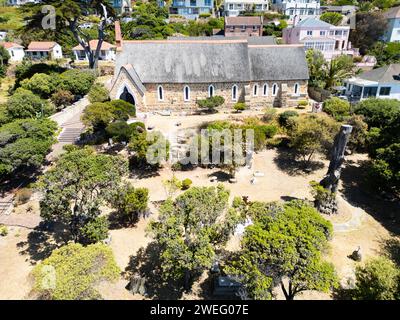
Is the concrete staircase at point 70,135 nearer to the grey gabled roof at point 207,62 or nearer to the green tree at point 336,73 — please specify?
the grey gabled roof at point 207,62

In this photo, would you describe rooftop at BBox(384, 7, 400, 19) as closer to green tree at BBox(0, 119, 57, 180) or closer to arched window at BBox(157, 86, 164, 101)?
arched window at BBox(157, 86, 164, 101)

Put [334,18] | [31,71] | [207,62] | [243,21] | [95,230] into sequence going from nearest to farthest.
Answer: [95,230], [207,62], [31,71], [334,18], [243,21]

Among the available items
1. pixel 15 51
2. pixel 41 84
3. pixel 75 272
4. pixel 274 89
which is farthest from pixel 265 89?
pixel 15 51

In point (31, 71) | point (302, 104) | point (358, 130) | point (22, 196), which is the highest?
point (31, 71)

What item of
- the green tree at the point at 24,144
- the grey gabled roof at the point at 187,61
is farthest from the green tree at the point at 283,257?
the grey gabled roof at the point at 187,61

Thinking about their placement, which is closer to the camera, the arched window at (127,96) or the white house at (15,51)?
the arched window at (127,96)

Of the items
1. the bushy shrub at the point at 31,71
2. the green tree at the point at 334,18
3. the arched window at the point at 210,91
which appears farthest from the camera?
the green tree at the point at 334,18

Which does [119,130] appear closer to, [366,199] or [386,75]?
[366,199]
